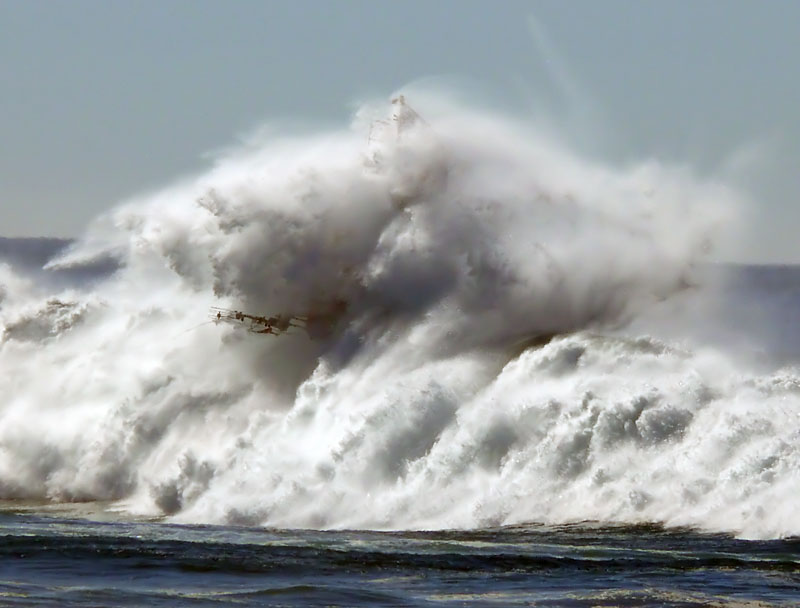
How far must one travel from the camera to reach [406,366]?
37906 mm

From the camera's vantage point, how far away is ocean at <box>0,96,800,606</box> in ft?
87.1

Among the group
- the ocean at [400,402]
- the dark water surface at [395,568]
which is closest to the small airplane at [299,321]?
the ocean at [400,402]

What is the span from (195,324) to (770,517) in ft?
61.9

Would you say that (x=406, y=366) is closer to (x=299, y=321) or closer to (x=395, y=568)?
(x=299, y=321)

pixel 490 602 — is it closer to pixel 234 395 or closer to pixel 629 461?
pixel 629 461

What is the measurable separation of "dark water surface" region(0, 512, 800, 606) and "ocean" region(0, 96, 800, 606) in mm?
79

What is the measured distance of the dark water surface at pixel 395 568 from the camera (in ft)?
78.2

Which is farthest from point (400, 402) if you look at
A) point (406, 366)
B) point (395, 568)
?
point (395, 568)

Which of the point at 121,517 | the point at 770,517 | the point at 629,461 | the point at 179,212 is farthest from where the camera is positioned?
the point at 179,212

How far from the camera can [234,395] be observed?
133ft

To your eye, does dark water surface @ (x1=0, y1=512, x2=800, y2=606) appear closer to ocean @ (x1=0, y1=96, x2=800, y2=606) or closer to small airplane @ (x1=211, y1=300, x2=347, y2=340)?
ocean @ (x1=0, y1=96, x2=800, y2=606)

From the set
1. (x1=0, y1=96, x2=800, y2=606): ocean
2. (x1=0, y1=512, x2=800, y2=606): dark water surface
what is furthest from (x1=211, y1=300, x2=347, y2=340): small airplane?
(x1=0, y1=512, x2=800, y2=606): dark water surface

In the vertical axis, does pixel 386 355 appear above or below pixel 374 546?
above

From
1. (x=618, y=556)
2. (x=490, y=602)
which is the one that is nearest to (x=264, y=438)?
(x=618, y=556)
